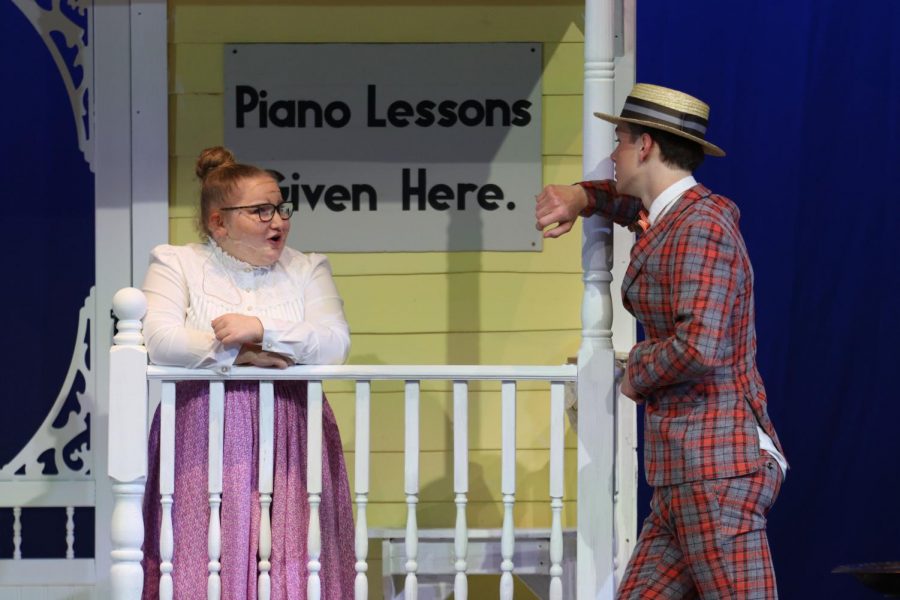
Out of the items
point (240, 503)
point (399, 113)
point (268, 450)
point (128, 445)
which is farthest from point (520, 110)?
point (128, 445)

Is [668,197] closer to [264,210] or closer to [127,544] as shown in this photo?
[264,210]

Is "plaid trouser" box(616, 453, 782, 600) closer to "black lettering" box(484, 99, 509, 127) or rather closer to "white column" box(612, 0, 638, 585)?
"white column" box(612, 0, 638, 585)

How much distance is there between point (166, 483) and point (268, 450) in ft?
0.98

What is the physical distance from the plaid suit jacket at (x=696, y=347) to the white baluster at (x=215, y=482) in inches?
47.0

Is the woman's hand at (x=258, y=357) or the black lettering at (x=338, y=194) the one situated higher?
the black lettering at (x=338, y=194)

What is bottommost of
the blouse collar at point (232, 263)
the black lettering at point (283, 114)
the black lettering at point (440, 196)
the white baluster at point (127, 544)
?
the white baluster at point (127, 544)

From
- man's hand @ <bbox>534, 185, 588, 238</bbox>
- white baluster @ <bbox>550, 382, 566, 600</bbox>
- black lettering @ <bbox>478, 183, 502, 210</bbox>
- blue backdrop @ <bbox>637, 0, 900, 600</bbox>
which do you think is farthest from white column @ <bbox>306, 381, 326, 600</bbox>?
blue backdrop @ <bbox>637, 0, 900, 600</bbox>

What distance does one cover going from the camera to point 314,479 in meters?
4.23

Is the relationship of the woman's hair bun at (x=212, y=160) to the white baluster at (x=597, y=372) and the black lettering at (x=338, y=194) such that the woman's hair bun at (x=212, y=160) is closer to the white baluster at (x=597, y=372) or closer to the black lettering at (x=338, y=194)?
the black lettering at (x=338, y=194)

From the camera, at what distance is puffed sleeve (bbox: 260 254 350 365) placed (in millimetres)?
4223

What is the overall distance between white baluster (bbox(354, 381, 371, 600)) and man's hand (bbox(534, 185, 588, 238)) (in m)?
0.69

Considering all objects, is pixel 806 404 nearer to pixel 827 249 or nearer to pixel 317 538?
pixel 827 249

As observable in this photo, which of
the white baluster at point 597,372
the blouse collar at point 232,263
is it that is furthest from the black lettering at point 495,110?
the blouse collar at point 232,263

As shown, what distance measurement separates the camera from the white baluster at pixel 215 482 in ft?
13.7
